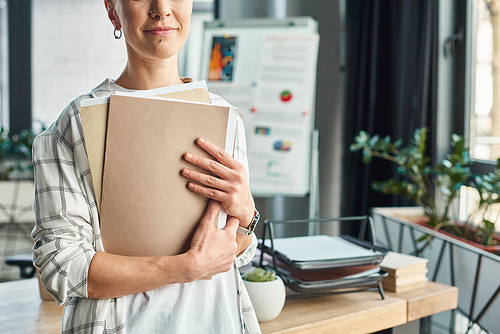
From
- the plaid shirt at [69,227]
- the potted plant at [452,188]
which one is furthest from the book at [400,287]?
the plaid shirt at [69,227]

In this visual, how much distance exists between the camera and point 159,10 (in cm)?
73

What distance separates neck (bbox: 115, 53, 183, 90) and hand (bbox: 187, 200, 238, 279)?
249 mm

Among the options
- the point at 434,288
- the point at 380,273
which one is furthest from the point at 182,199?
the point at 434,288

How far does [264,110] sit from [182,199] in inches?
74.0

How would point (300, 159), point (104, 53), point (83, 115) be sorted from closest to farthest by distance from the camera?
point (83, 115) → point (300, 159) → point (104, 53)

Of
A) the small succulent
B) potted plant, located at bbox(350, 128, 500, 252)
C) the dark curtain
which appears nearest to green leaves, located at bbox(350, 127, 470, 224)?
potted plant, located at bbox(350, 128, 500, 252)

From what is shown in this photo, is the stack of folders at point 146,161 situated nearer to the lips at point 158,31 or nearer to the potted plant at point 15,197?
the lips at point 158,31

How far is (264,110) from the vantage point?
8.45ft

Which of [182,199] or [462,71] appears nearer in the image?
[182,199]

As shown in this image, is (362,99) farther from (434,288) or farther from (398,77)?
(434,288)

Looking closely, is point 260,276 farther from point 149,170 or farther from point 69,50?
point 69,50

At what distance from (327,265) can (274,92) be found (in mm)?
1660

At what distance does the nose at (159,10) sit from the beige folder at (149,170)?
148 millimetres

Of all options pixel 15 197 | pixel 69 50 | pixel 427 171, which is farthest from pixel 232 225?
pixel 69 50
